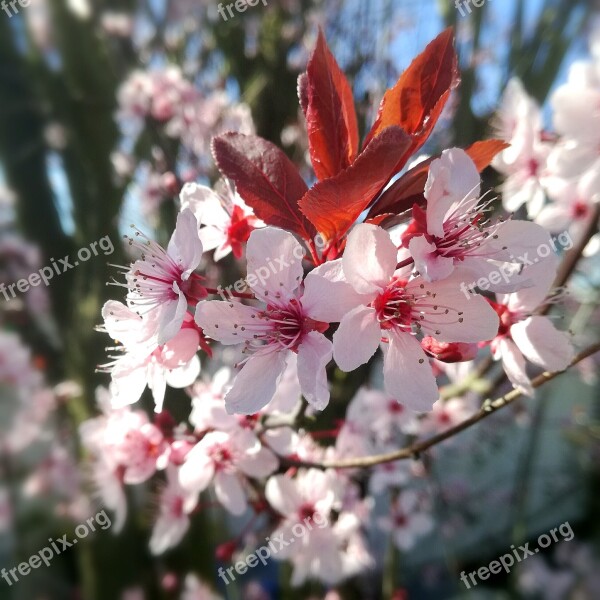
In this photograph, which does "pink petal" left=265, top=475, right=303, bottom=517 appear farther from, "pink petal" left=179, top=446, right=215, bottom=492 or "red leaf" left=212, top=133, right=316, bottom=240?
"red leaf" left=212, top=133, right=316, bottom=240

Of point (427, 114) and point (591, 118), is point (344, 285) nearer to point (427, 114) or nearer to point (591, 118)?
point (427, 114)

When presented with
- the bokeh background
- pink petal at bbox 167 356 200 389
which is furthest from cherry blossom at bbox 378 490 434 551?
pink petal at bbox 167 356 200 389

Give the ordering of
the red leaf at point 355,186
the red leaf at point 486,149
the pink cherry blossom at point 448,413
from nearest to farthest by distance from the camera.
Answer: the red leaf at point 355,186
the red leaf at point 486,149
the pink cherry blossom at point 448,413

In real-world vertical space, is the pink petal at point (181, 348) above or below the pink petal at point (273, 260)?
below

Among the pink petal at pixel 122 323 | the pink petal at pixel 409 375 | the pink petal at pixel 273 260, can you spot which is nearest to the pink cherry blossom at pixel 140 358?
the pink petal at pixel 122 323

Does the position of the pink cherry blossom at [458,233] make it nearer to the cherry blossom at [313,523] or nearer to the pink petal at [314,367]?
the pink petal at [314,367]

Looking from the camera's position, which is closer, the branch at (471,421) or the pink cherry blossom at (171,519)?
the branch at (471,421)

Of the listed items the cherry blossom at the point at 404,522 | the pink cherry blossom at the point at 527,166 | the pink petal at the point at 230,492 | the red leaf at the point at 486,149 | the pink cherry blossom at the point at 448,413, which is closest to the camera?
the red leaf at the point at 486,149
